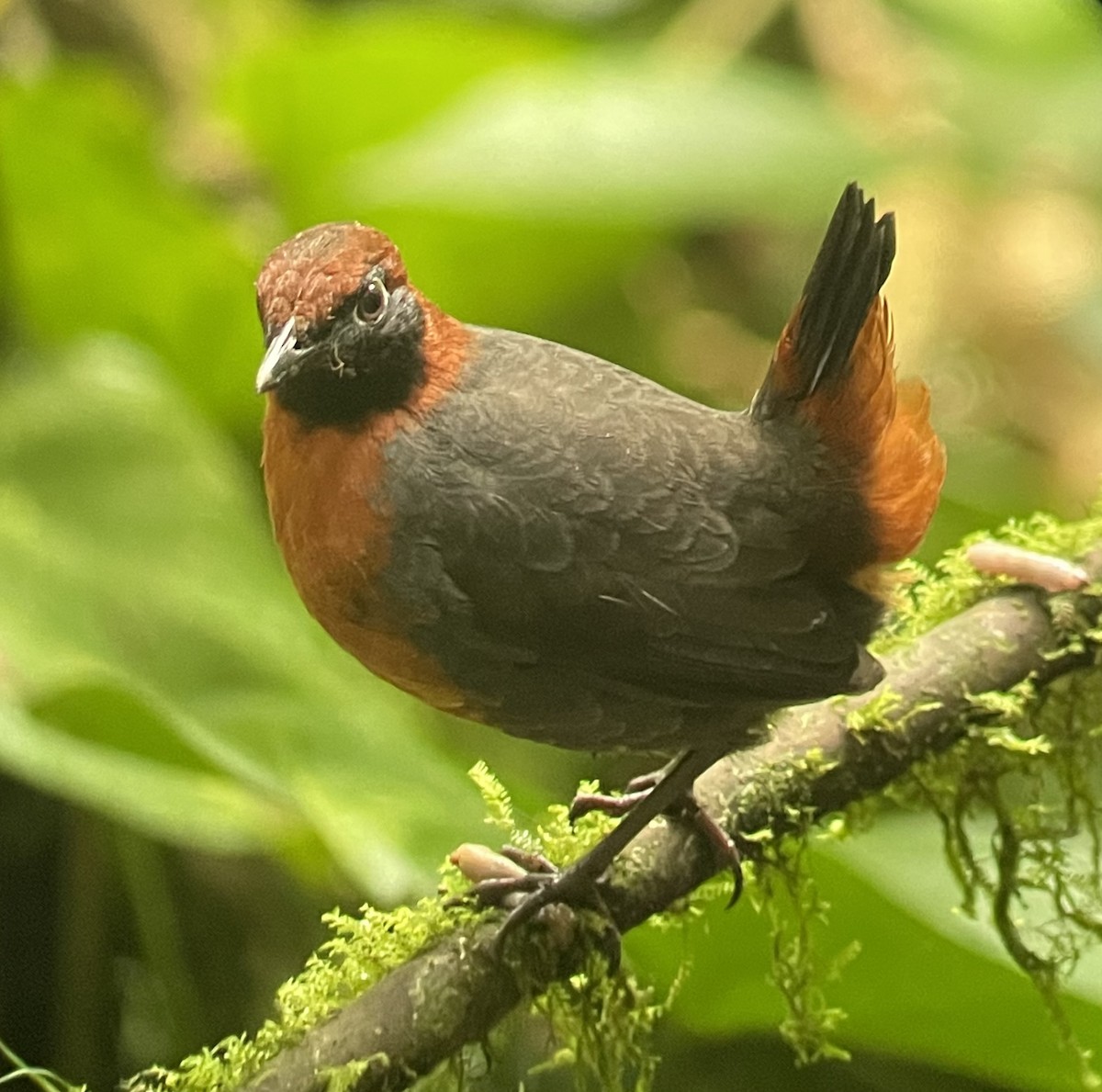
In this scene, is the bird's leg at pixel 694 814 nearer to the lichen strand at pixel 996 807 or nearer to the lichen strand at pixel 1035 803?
the lichen strand at pixel 996 807

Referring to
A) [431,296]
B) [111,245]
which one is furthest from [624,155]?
[111,245]

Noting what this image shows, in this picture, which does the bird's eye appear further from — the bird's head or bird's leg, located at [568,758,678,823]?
bird's leg, located at [568,758,678,823]

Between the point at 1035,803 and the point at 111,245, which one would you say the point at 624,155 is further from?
the point at 1035,803

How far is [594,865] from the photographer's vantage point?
1.47m

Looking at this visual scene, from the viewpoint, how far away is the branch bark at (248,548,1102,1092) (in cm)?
130

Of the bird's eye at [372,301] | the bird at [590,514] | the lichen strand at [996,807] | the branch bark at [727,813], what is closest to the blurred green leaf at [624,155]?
the lichen strand at [996,807]

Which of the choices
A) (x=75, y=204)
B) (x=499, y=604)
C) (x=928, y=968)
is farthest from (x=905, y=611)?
(x=75, y=204)

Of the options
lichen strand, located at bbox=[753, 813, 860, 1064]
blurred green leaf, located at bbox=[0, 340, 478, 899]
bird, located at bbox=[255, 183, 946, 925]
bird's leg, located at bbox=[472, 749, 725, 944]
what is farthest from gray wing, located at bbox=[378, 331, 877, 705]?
blurred green leaf, located at bbox=[0, 340, 478, 899]

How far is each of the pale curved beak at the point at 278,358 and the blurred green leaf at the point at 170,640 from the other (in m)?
0.63

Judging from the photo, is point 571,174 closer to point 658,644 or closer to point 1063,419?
point 658,644

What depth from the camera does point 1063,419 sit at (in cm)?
415

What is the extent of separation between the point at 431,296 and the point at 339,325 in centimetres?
162

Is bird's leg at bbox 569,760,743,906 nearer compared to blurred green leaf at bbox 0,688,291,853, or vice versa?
bird's leg at bbox 569,760,743,906

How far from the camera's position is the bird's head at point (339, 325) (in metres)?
1.26
